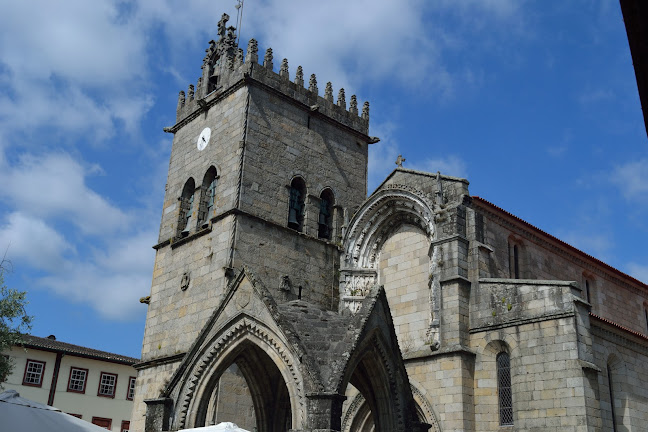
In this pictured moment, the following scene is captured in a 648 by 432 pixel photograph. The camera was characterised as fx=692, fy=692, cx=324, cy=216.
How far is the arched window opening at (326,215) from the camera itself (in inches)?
1016

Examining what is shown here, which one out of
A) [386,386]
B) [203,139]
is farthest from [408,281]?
[203,139]

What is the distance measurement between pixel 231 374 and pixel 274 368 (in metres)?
4.51

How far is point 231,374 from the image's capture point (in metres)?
21.2

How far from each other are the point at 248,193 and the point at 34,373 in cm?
2400

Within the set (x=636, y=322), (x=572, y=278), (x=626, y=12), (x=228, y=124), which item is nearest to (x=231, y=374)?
(x=228, y=124)

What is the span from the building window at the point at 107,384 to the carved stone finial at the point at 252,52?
25798 mm

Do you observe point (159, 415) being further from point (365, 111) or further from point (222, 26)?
point (222, 26)

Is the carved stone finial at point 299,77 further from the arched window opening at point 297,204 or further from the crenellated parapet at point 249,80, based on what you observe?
the arched window opening at point 297,204

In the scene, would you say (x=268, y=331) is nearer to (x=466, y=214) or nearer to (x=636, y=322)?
(x=466, y=214)

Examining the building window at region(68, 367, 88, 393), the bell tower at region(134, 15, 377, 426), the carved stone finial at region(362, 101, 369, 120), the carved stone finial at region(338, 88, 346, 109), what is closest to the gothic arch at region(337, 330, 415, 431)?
the bell tower at region(134, 15, 377, 426)

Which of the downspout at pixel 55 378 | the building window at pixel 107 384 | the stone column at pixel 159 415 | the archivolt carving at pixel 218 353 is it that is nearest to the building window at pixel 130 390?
the building window at pixel 107 384

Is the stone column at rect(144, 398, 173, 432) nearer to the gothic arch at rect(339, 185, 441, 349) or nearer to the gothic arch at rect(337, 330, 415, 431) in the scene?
the gothic arch at rect(337, 330, 415, 431)

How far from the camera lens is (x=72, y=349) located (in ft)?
140

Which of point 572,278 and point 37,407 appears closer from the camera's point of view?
point 37,407
